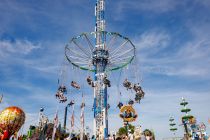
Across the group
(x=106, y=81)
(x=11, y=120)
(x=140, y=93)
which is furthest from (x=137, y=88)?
(x=11, y=120)

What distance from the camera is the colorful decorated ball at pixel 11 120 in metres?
20.4

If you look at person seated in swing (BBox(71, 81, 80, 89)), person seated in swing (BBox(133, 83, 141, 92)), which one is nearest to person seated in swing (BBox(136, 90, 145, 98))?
person seated in swing (BBox(133, 83, 141, 92))

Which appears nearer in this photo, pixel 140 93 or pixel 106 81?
pixel 140 93

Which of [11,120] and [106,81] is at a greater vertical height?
[106,81]

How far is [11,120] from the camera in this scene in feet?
67.7

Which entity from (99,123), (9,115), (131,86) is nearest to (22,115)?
(9,115)

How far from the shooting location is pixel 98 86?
36.9 meters

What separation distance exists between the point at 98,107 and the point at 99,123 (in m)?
2.49

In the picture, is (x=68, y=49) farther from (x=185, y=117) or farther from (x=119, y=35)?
(x=185, y=117)

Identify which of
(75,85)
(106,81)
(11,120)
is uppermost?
(106,81)

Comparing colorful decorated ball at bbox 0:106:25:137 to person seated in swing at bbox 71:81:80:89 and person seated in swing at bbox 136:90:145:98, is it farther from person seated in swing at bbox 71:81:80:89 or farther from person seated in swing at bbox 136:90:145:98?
person seated in swing at bbox 136:90:145:98

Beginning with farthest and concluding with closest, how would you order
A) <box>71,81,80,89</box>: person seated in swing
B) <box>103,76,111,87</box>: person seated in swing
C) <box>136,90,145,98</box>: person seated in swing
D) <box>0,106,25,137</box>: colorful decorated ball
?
<box>103,76,111,87</box>: person seated in swing, <box>71,81,80,89</box>: person seated in swing, <box>136,90,145,98</box>: person seated in swing, <box>0,106,25,137</box>: colorful decorated ball

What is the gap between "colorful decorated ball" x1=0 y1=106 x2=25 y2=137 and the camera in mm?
20391

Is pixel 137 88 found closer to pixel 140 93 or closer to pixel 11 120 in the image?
pixel 140 93
